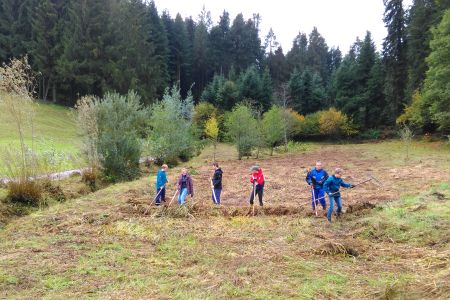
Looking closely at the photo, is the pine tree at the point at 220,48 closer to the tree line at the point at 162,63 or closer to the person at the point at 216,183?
the tree line at the point at 162,63

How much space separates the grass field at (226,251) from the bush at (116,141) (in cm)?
597

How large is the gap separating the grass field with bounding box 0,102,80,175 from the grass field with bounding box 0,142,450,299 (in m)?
14.0

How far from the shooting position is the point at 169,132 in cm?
3203

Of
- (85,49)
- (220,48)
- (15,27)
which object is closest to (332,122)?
(85,49)

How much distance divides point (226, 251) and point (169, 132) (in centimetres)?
2332

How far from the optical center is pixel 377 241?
401 inches

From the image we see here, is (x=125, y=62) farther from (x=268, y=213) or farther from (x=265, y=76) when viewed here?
(x=268, y=213)

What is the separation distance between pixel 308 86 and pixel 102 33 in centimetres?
3220

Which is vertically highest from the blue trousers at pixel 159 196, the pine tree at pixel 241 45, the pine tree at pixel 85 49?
the pine tree at pixel 241 45

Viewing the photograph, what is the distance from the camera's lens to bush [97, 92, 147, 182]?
21672 mm

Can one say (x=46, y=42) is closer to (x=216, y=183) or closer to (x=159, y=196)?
(x=159, y=196)

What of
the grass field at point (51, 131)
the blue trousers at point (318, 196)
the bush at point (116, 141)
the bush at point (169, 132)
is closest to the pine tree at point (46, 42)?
the grass field at point (51, 131)

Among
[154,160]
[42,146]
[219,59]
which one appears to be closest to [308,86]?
[219,59]

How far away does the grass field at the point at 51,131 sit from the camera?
30062 millimetres
